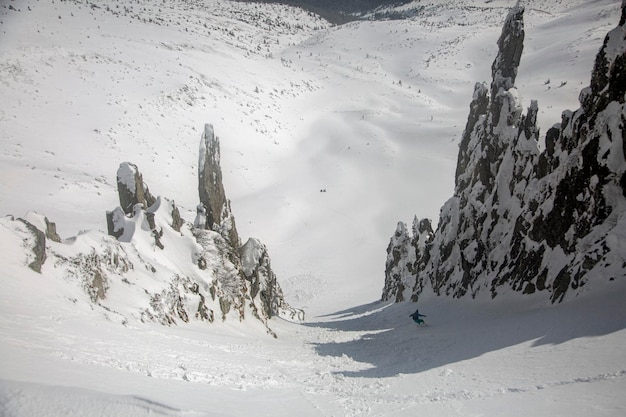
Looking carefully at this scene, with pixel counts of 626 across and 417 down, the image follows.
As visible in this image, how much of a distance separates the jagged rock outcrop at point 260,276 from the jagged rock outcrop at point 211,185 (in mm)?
1291

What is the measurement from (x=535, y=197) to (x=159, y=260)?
16.7 metres

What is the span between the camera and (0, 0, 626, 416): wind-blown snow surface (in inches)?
307

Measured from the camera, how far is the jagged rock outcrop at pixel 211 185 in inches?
950

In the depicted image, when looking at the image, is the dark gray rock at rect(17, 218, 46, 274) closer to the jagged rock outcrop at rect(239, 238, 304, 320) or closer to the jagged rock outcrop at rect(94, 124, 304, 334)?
the jagged rock outcrop at rect(94, 124, 304, 334)

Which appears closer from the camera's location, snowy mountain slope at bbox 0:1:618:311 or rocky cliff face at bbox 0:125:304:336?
rocky cliff face at bbox 0:125:304:336

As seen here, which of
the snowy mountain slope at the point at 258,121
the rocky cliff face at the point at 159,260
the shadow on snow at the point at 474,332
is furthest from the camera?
the snowy mountain slope at the point at 258,121

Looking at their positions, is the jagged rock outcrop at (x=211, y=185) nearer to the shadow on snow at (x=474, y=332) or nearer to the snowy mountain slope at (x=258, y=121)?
the snowy mountain slope at (x=258, y=121)

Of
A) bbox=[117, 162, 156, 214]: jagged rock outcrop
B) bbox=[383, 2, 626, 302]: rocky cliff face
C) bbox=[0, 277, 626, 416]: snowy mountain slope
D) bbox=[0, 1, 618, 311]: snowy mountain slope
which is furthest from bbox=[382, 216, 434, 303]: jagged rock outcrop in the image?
bbox=[117, 162, 156, 214]: jagged rock outcrop

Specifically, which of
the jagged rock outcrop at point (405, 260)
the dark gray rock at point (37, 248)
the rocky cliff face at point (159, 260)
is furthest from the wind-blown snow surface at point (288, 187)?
the jagged rock outcrop at point (405, 260)

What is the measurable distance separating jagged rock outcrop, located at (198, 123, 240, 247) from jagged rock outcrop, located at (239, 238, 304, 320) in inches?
50.8

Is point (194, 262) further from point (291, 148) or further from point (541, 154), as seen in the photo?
point (291, 148)

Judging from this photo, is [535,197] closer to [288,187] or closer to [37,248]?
[37,248]

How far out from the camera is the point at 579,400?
7543 millimetres

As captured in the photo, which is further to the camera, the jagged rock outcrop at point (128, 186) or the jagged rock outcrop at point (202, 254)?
the jagged rock outcrop at point (128, 186)
